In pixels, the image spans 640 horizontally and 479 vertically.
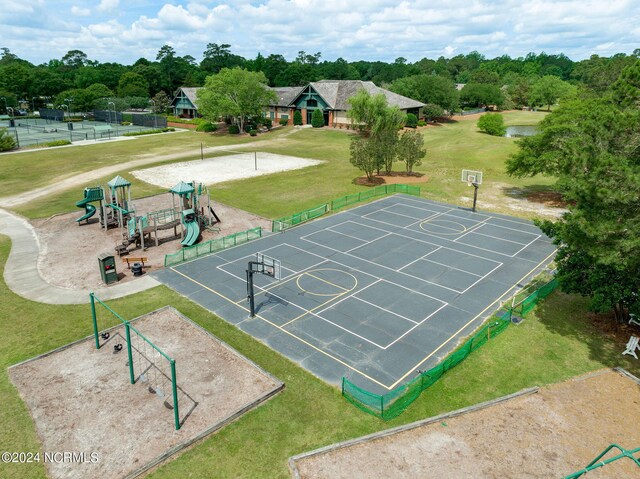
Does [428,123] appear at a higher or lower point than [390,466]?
higher

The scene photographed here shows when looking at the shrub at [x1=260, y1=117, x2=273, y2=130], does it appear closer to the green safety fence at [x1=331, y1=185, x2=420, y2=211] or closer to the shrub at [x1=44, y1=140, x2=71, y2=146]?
the shrub at [x1=44, y1=140, x2=71, y2=146]

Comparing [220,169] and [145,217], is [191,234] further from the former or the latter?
[220,169]

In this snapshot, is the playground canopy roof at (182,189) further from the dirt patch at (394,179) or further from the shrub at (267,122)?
the shrub at (267,122)

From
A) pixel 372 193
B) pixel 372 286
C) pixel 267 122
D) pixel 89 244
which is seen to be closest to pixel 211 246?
pixel 89 244

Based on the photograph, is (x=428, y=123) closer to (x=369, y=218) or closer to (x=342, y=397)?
(x=369, y=218)

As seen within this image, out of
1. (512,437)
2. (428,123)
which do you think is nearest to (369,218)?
(512,437)

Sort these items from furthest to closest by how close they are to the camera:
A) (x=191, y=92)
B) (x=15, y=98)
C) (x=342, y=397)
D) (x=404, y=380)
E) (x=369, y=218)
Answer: (x=15, y=98) < (x=191, y=92) < (x=369, y=218) < (x=404, y=380) < (x=342, y=397)
